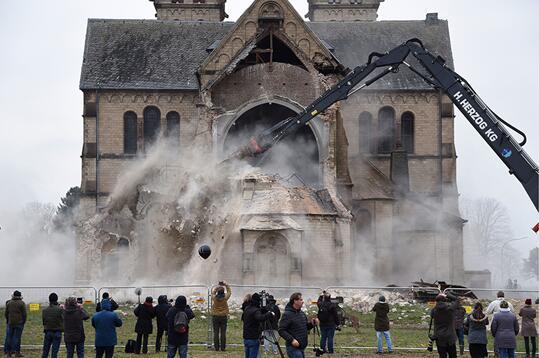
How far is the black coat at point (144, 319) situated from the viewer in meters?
28.7

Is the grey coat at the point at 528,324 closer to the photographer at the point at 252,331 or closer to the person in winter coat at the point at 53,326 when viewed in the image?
the photographer at the point at 252,331

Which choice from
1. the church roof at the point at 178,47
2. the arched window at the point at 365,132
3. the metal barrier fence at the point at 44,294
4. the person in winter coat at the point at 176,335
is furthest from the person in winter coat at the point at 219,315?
the arched window at the point at 365,132

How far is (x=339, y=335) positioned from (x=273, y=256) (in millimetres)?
15094

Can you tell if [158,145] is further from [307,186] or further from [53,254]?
[53,254]

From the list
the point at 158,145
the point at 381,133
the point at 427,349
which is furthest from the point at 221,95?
the point at 427,349

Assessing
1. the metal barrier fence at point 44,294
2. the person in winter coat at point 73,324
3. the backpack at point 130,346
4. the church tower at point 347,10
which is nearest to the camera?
the person in winter coat at point 73,324

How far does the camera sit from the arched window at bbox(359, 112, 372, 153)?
65625 mm

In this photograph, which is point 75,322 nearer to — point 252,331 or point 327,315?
point 252,331

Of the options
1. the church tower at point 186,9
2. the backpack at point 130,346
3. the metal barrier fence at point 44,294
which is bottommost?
the backpack at point 130,346

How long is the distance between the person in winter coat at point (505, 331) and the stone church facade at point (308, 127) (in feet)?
79.8

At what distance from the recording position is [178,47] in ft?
222

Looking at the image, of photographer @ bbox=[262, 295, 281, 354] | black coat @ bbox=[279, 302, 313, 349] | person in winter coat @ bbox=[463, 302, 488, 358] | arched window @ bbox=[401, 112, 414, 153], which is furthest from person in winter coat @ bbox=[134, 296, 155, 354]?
arched window @ bbox=[401, 112, 414, 153]

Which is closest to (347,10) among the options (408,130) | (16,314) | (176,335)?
(408,130)

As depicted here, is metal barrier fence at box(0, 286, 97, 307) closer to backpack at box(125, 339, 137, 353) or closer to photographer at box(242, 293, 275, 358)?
backpack at box(125, 339, 137, 353)
